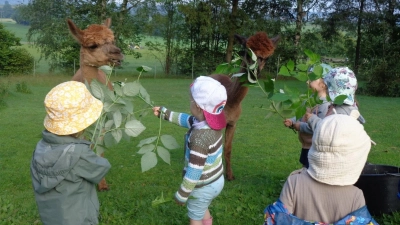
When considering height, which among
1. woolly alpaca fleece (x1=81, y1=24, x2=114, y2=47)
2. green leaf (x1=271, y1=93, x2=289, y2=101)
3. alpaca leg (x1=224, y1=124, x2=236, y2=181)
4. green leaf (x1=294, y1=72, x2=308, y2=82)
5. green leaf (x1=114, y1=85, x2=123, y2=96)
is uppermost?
woolly alpaca fleece (x1=81, y1=24, x2=114, y2=47)

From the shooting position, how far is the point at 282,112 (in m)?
4.42

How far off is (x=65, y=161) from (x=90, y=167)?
0.18 meters

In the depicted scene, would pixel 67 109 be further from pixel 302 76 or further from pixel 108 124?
pixel 302 76

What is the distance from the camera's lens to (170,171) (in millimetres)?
6676

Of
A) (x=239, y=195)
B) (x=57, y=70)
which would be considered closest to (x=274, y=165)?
(x=239, y=195)

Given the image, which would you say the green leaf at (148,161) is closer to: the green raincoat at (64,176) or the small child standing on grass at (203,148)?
the small child standing on grass at (203,148)

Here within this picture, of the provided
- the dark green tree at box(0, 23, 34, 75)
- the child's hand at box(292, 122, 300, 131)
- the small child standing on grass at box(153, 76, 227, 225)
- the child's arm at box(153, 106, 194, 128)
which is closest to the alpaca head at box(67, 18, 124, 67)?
the child's arm at box(153, 106, 194, 128)

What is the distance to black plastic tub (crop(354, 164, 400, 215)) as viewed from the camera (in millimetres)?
4074

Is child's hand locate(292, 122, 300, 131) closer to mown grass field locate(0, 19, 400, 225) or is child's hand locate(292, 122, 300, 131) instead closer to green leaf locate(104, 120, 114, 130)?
mown grass field locate(0, 19, 400, 225)

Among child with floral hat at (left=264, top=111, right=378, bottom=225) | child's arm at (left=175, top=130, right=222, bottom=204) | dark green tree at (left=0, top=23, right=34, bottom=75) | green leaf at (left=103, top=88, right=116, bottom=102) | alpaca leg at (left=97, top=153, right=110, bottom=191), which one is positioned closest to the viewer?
child with floral hat at (left=264, top=111, right=378, bottom=225)

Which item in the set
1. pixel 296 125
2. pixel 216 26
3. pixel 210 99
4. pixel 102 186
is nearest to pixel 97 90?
pixel 210 99

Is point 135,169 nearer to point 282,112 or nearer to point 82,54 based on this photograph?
point 82,54

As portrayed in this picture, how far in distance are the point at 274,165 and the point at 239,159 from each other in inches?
30.4

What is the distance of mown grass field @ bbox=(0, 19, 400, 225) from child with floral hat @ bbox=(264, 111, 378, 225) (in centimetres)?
115
